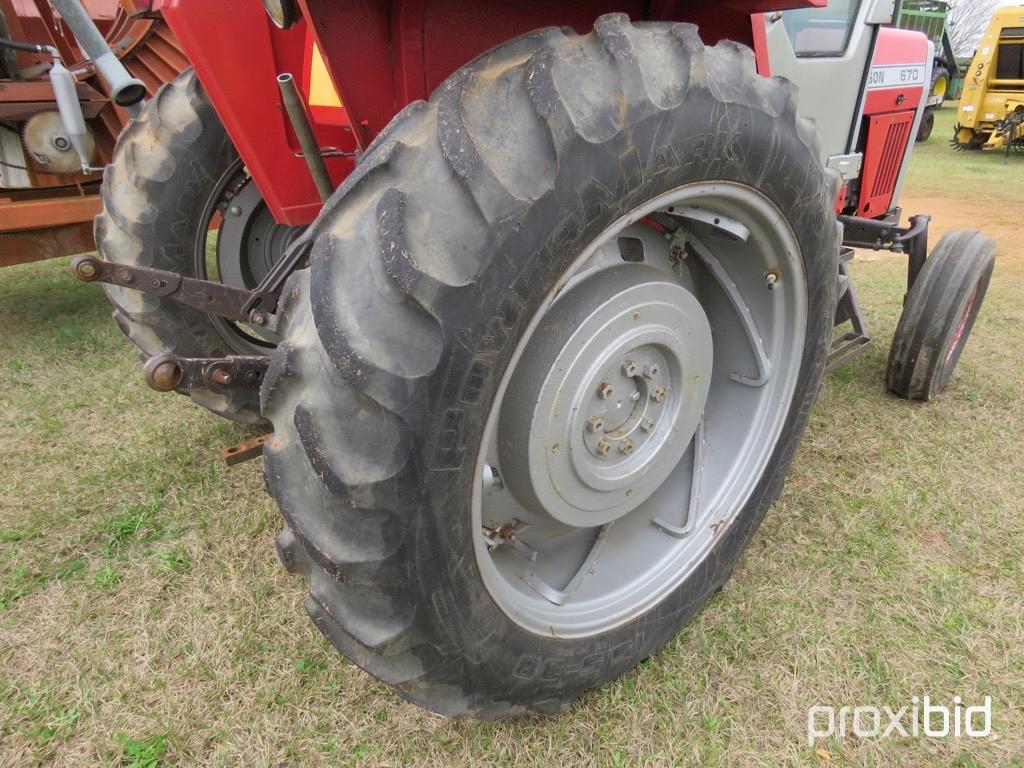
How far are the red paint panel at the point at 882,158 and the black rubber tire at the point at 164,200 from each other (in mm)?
2733

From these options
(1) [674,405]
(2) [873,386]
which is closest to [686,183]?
(1) [674,405]

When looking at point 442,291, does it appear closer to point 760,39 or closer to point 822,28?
point 760,39

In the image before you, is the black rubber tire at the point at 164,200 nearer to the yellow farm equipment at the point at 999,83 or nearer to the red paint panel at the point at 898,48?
the red paint panel at the point at 898,48

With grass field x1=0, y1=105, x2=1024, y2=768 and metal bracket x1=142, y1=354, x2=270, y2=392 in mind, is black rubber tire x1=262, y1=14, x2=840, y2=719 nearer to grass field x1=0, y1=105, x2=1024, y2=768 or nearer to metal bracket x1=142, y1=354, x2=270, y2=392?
metal bracket x1=142, y1=354, x2=270, y2=392

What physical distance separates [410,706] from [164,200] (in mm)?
1771

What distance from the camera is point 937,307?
2863 mm

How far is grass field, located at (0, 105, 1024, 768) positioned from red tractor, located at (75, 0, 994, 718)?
0.19 meters

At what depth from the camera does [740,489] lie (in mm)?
1929

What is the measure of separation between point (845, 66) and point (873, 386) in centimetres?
146

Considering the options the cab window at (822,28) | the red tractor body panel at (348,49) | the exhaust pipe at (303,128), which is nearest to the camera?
the red tractor body panel at (348,49)

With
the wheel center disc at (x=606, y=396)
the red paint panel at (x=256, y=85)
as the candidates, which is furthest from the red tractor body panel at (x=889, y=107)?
the red paint panel at (x=256, y=85)

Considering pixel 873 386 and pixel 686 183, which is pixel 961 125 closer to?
pixel 873 386

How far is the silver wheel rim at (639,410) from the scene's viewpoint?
1.43 m

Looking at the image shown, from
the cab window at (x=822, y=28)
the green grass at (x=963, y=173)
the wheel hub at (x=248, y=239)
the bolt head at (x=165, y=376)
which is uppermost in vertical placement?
the cab window at (x=822, y=28)
